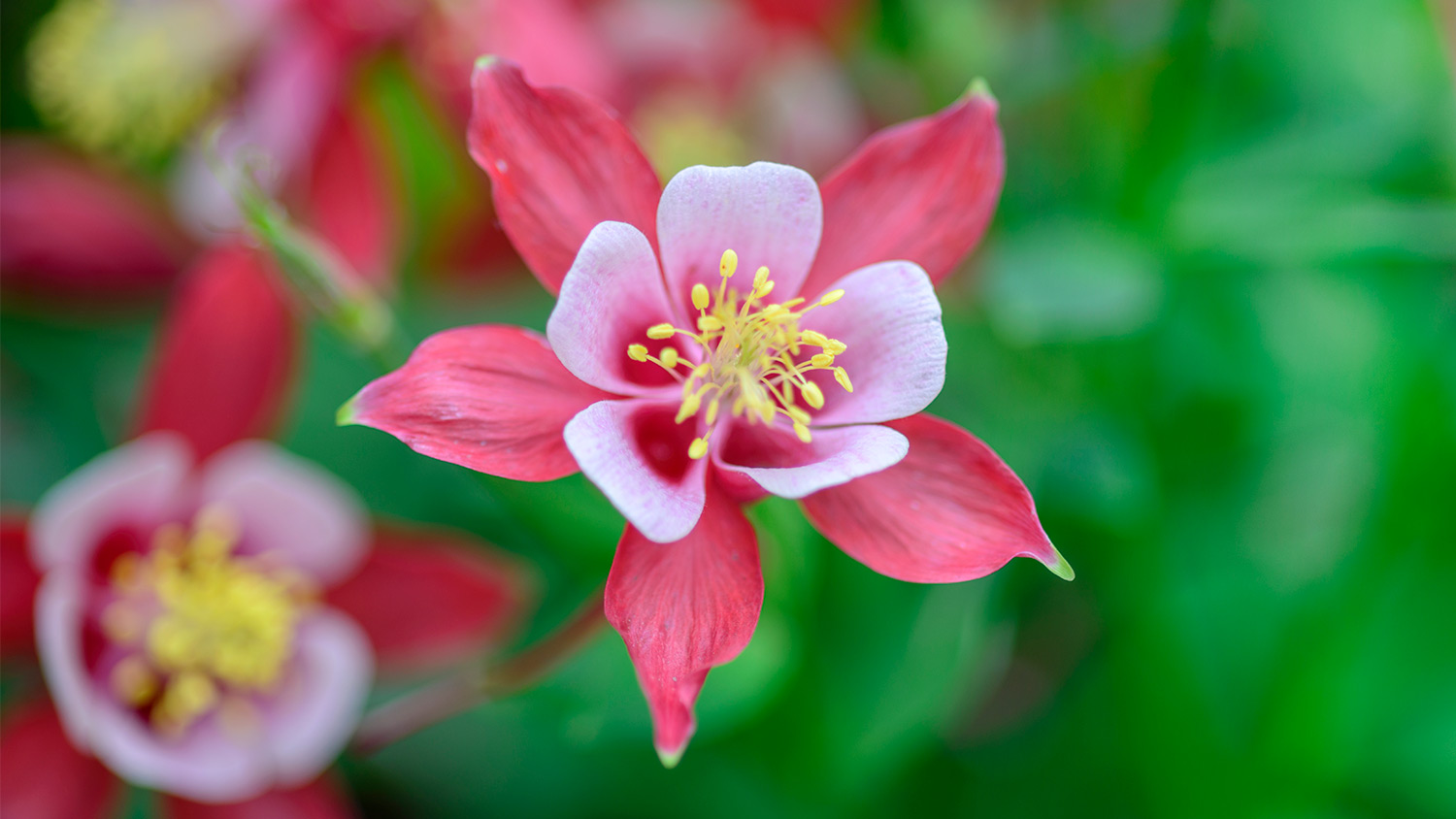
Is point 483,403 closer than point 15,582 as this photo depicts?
Yes

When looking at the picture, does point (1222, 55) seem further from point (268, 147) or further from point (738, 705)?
point (268, 147)

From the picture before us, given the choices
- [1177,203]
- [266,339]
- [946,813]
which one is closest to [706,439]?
[266,339]

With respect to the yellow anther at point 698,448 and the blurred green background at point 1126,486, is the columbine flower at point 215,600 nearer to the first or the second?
the blurred green background at point 1126,486

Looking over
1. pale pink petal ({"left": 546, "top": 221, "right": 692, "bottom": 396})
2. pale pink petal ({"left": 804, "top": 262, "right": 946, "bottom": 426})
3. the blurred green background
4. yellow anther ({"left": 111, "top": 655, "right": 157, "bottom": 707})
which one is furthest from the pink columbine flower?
pale pink petal ({"left": 804, "top": 262, "right": 946, "bottom": 426})

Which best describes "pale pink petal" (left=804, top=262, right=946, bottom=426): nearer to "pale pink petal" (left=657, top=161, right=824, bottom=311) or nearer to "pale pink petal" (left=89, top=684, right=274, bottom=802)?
"pale pink petal" (left=657, top=161, right=824, bottom=311)

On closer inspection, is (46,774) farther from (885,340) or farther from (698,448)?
(885,340)

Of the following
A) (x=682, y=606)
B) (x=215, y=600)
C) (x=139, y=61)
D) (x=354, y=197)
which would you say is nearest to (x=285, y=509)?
(x=215, y=600)

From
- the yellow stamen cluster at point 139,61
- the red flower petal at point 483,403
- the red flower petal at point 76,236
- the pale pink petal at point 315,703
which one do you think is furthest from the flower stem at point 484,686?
the yellow stamen cluster at point 139,61

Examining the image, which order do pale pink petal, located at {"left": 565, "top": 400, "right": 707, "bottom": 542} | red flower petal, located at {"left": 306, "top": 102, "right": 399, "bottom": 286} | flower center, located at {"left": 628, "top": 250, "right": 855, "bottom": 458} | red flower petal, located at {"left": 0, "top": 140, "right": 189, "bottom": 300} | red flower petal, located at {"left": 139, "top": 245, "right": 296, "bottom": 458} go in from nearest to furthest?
pale pink petal, located at {"left": 565, "top": 400, "right": 707, "bottom": 542} → flower center, located at {"left": 628, "top": 250, "right": 855, "bottom": 458} → red flower petal, located at {"left": 139, "top": 245, "right": 296, "bottom": 458} → red flower petal, located at {"left": 306, "top": 102, "right": 399, "bottom": 286} → red flower petal, located at {"left": 0, "top": 140, "right": 189, "bottom": 300}
